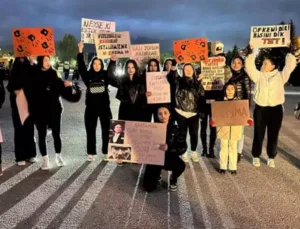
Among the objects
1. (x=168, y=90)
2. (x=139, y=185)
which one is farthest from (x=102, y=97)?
(x=139, y=185)

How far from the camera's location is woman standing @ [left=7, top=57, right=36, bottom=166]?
21.2 feet

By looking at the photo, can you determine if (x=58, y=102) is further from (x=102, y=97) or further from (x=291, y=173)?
(x=291, y=173)

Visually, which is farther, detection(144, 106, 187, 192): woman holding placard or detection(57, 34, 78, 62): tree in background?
detection(57, 34, 78, 62): tree in background

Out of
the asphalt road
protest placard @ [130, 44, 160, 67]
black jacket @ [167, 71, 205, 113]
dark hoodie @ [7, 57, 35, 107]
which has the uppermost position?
protest placard @ [130, 44, 160, 67]

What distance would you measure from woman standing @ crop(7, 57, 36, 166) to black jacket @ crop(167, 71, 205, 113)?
2.61 m

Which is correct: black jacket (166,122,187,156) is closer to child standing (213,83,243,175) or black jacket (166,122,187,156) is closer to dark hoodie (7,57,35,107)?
child standing (213,83,243,175)

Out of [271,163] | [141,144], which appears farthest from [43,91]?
[271,163]

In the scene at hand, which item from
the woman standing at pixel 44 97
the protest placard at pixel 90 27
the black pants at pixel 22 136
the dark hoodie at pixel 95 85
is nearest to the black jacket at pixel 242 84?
the dark hoodie at pixel 95 85

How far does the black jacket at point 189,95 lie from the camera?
22.4ft

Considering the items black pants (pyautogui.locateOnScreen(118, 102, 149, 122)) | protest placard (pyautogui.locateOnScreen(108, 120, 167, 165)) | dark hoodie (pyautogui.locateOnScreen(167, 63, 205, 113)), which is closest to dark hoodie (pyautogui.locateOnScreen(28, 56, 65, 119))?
black pants (pyautogui.locateOnScreen(118, 102, 149, 122))

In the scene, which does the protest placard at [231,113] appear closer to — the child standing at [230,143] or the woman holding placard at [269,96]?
the child standing at [230,143]

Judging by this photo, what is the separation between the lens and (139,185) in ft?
18.8

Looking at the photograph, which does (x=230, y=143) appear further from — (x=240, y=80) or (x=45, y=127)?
(x=45, y=127)

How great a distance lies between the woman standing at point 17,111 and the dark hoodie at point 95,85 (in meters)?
0.91
